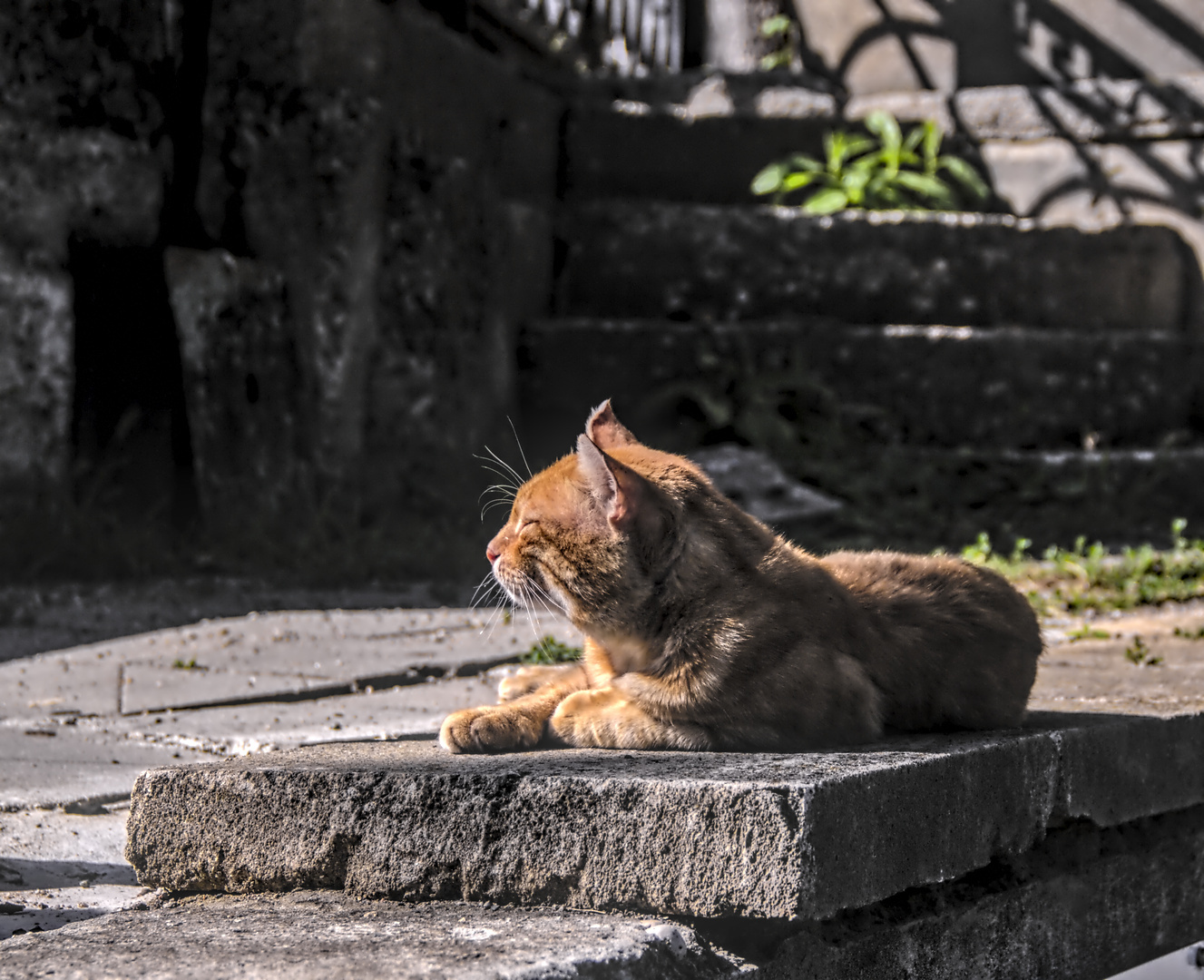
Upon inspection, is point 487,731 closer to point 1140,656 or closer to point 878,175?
point 1140,656

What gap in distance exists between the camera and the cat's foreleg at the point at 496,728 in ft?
6.83

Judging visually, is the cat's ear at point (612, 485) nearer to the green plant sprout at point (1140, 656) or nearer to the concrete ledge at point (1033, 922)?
the concrete ledge at point (1033, 922)

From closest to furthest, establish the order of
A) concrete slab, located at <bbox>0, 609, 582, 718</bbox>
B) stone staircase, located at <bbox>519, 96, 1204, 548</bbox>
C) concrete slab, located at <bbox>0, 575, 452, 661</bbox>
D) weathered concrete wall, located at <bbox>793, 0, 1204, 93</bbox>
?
concrete slab, located at <bbox>0, 609, 582, 718</bbox>, concrete slab, located at <bbox>0, 575, 452, 661</bbox>, stone staircase, located at <bbox>519, 96, 1204, 548</bbox>, weathered concrete wall, located at <bbox>793, 0, 1204, 93</bbox>

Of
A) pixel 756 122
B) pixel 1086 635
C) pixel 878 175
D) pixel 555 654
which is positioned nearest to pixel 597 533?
pixel 555 654

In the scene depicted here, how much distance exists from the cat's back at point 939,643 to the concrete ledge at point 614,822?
0.08m

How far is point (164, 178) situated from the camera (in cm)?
529

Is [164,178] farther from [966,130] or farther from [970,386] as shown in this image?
[966,130]

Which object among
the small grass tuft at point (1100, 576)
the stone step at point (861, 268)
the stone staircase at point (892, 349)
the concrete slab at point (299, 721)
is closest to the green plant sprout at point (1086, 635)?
the small grass tuft at point (1100, 576)

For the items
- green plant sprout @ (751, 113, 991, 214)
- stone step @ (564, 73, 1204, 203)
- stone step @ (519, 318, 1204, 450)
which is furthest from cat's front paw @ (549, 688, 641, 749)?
stone step @ (564, 73, 1204, 203)

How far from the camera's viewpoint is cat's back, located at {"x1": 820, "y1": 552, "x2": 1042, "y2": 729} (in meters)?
2.17

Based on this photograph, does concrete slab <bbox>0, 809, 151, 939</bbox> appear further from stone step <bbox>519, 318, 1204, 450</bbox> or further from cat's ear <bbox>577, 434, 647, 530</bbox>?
stone step <bbox>519, 318, 1204, 450</bbox>

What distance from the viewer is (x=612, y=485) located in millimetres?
2061

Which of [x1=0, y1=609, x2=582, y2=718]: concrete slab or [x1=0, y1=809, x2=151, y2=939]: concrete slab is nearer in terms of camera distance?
[x1=0, y1=809, x2=151, y2=939]: concrete slab

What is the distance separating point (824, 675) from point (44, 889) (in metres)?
1.38
